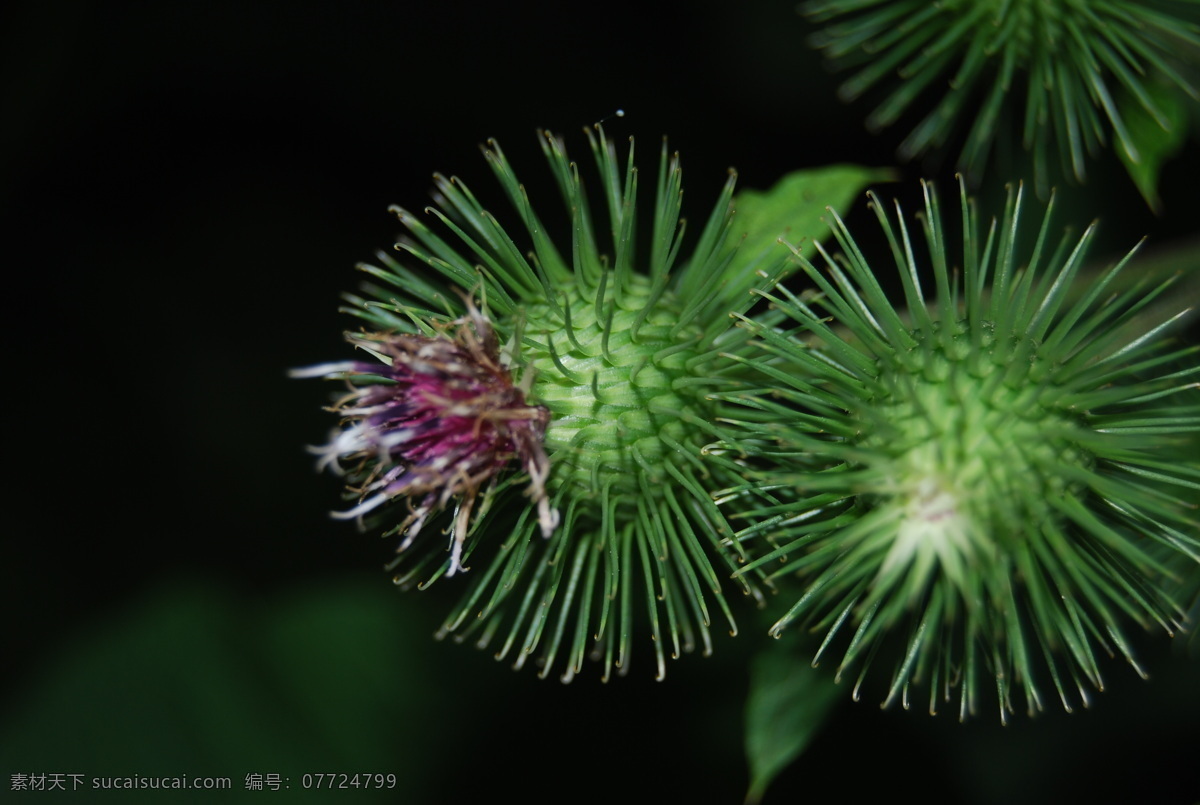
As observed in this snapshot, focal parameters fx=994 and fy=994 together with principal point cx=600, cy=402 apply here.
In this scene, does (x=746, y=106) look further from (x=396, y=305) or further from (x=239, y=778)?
(x=239, y=778)

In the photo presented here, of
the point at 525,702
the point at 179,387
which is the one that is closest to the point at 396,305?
the point at 525,702

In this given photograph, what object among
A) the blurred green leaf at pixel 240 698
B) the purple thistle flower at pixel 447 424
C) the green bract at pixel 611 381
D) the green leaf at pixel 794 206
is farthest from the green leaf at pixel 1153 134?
the blurred green leaf at pixel 240 698

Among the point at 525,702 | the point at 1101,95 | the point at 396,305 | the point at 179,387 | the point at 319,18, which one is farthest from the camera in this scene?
the point at 179,387

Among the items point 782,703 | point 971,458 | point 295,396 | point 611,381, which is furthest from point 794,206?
point 295,396

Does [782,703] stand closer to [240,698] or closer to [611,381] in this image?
[611,381]

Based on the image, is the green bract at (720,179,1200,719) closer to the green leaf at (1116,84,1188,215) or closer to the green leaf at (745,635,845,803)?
the green leaf at (745,635,845,803)

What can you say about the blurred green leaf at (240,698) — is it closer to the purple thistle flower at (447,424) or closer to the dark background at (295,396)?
the dark background at (295,396)

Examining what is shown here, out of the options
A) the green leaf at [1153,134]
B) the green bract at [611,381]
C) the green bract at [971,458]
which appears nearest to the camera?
the green bract at [971,458]
